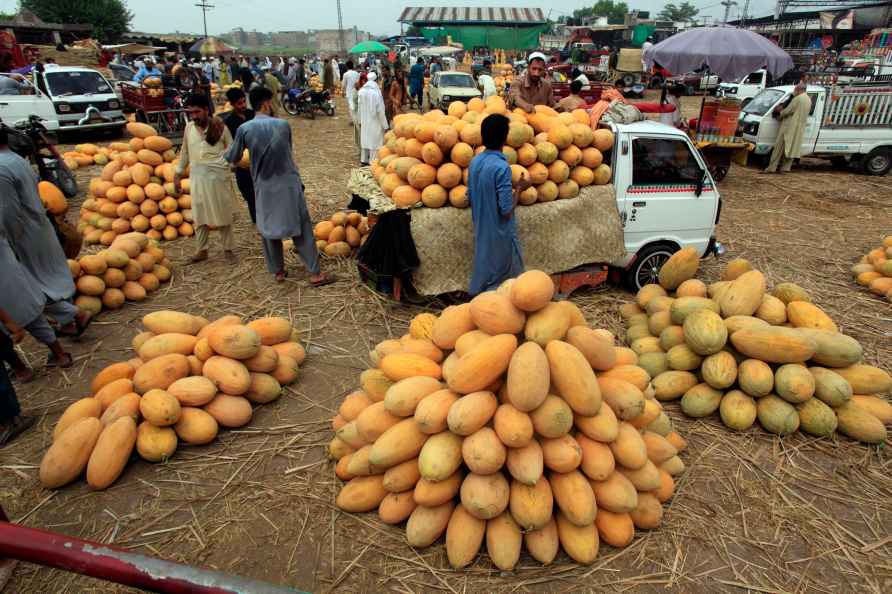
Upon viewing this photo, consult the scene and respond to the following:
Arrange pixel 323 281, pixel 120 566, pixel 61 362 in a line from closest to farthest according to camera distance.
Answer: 1. pixel 120 566
2. pixel 61 362
3. pixel 323 281

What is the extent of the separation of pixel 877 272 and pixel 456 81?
16909mm

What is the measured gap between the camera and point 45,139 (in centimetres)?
797

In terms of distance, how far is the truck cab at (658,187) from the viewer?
17.1ft

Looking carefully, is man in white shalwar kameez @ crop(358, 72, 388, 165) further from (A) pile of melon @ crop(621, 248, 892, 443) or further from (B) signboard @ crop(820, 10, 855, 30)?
(B) signboard @ crop(820, 10, 855, 30)

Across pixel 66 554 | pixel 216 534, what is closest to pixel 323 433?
pixel 216 534

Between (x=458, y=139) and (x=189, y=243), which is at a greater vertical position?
(x=458, y=139)

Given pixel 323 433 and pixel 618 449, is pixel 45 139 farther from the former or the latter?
pixel 618 449

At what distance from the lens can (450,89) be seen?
1892cm

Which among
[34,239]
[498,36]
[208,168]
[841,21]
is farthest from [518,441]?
[841,21]

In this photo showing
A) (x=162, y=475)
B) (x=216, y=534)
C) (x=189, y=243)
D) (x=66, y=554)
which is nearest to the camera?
(x=66, y=554)

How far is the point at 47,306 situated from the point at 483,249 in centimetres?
404

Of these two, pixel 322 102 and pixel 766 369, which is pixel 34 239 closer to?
pixel 766 369

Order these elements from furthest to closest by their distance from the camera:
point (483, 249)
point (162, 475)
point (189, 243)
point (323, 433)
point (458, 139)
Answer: point (189, 243) < point (458, 139) < point (483, 249) < point (323, 433) < point (162, 475)

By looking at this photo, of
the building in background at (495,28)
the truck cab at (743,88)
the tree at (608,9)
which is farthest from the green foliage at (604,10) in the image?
the truck cab at (743,88)
